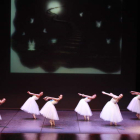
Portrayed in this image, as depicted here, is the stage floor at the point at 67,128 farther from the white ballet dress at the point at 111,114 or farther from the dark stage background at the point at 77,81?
the dark stage background at the point at 77,81

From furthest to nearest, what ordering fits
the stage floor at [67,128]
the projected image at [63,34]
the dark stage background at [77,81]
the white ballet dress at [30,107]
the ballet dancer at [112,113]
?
1. the dark stage background at [77,81]
2. the projected image at [63,34]
3. the white ballet dress at [30,107]
4. the ballet dancer at [112,113]
5. the stage floor at [67,128]

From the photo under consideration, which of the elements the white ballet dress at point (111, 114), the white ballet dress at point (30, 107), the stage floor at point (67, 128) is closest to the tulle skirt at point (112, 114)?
the white ballet dress at point (111, 114)

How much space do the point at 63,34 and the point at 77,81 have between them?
5.50ft

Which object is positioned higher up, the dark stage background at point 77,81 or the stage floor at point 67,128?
the dark stage background at point 77,81

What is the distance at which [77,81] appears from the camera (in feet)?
31.1

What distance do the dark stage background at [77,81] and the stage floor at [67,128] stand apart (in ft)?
3.34

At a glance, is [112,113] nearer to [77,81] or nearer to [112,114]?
[112,114]

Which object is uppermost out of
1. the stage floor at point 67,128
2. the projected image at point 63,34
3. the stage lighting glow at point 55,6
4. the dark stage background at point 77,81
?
the stage lighting glow at point 55,6

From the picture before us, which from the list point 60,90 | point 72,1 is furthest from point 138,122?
point 72,1

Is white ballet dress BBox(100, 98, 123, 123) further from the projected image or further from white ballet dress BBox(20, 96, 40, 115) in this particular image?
the projected image

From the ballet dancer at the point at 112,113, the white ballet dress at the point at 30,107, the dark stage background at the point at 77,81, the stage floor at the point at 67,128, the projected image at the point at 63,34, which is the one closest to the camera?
the stage floor at the point at 67,128

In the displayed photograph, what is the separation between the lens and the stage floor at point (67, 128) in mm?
6246

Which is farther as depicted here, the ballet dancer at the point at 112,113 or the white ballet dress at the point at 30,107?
the white ballet dress at the point at 30,107

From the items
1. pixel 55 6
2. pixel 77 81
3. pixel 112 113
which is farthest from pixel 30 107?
pixel 55 6
